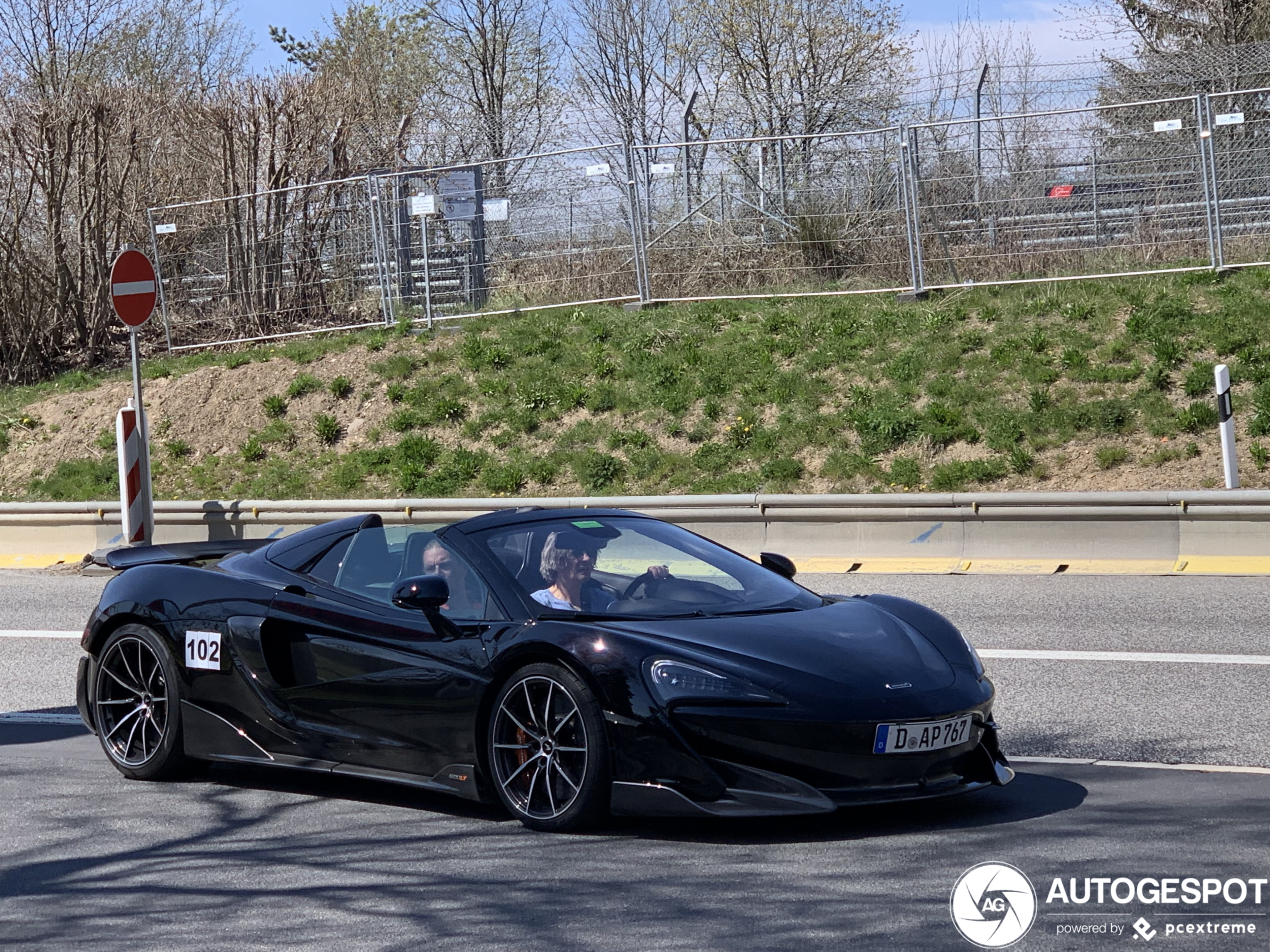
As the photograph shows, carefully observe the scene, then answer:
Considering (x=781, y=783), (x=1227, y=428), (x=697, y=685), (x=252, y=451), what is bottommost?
(x=781, y=783)

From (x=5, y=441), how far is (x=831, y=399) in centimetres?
1050

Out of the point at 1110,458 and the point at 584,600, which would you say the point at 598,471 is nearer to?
the point at 1110,458

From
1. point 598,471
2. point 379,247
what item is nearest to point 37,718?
point 598,471

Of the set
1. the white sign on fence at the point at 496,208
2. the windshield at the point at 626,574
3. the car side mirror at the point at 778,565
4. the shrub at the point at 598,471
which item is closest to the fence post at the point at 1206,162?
the shrub at the point at 598,471

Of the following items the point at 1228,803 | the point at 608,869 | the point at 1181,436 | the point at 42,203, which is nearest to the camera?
the point at 608,869

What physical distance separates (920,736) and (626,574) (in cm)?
143

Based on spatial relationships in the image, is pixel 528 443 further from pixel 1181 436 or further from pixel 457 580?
pixel 457 580

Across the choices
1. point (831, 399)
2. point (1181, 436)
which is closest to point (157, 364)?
point (831, 399)

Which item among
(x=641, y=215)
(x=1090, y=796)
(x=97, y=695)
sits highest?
(x=641, y=215)

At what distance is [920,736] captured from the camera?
5.18 metres

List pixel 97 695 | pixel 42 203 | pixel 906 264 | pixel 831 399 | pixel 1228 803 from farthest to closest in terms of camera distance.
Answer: pixel 42 203 < pixel 906 264 < pixel 831 399 < pixel 97 695 < pixel 1228 803

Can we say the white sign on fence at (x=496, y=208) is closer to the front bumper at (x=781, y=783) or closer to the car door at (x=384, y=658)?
the car door at (x=384, y=658)

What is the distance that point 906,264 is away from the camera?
57.9 ft

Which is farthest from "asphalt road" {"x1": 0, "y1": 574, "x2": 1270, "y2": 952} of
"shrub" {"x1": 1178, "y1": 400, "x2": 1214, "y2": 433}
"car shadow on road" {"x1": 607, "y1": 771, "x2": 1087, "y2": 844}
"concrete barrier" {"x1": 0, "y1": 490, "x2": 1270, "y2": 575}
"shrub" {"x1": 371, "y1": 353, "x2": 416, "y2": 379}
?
"shrub" {"x1": 371, "y1": 353, "x2": 416, "y2": 379}
